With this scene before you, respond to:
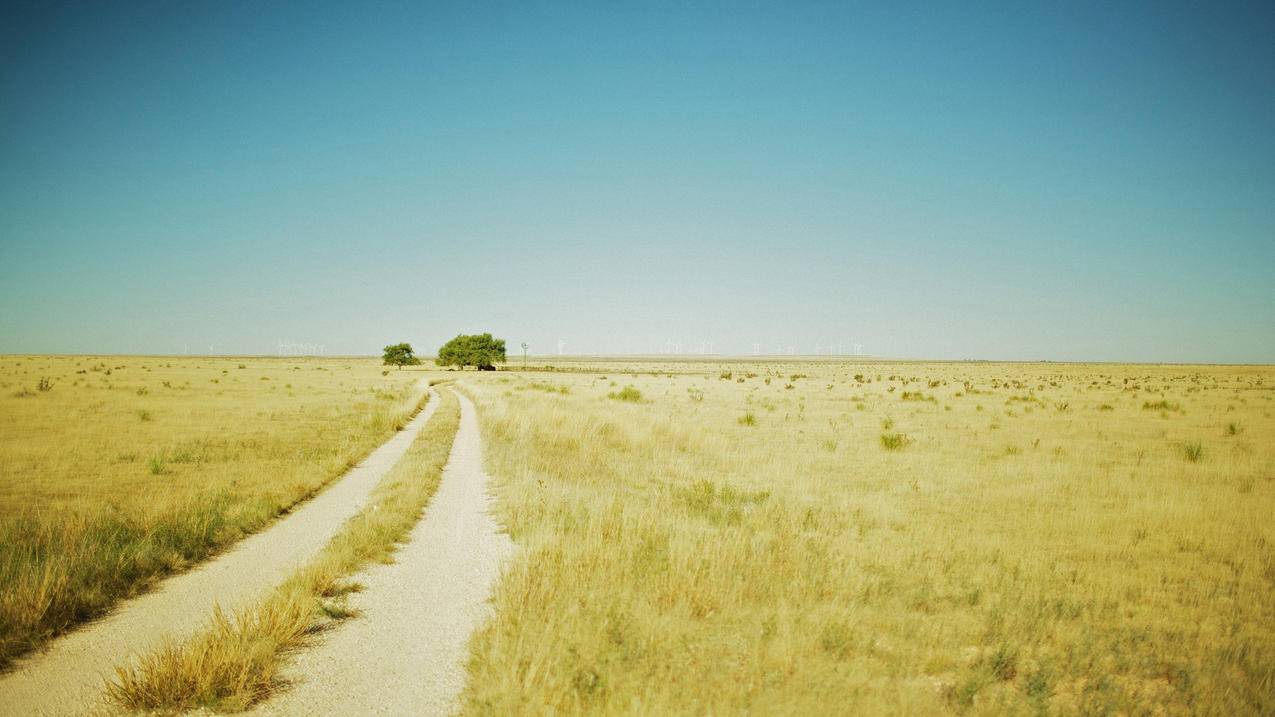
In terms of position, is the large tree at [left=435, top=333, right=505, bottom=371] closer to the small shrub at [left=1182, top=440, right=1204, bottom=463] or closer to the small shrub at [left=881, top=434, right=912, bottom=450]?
the small shrub at [left=881, top=434, right=912, bottom=450]

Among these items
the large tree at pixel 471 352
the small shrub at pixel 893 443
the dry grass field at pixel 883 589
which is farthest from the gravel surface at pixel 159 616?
the large tree at pixel 471 352

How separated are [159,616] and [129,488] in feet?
26.1

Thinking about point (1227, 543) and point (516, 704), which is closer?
point (516, 704)

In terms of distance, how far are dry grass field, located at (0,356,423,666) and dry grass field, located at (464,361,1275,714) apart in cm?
447

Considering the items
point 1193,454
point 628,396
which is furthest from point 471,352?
point 1193,454

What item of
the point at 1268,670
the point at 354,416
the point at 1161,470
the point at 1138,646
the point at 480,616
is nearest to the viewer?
the point at 1268,670

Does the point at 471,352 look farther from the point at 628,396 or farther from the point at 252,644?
the point at 252,644

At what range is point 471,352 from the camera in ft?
343

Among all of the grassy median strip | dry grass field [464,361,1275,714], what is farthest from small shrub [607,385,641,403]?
the grassy median strip

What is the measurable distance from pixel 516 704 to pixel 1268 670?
6.85 m

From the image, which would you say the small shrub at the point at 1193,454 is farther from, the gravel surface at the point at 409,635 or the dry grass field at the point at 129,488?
the dry grass field at the point at 129,488

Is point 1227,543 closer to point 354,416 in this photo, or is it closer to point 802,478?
point 802,478

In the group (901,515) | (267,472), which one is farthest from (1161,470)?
(267,472)

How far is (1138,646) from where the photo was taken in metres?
Answer: 5.46
